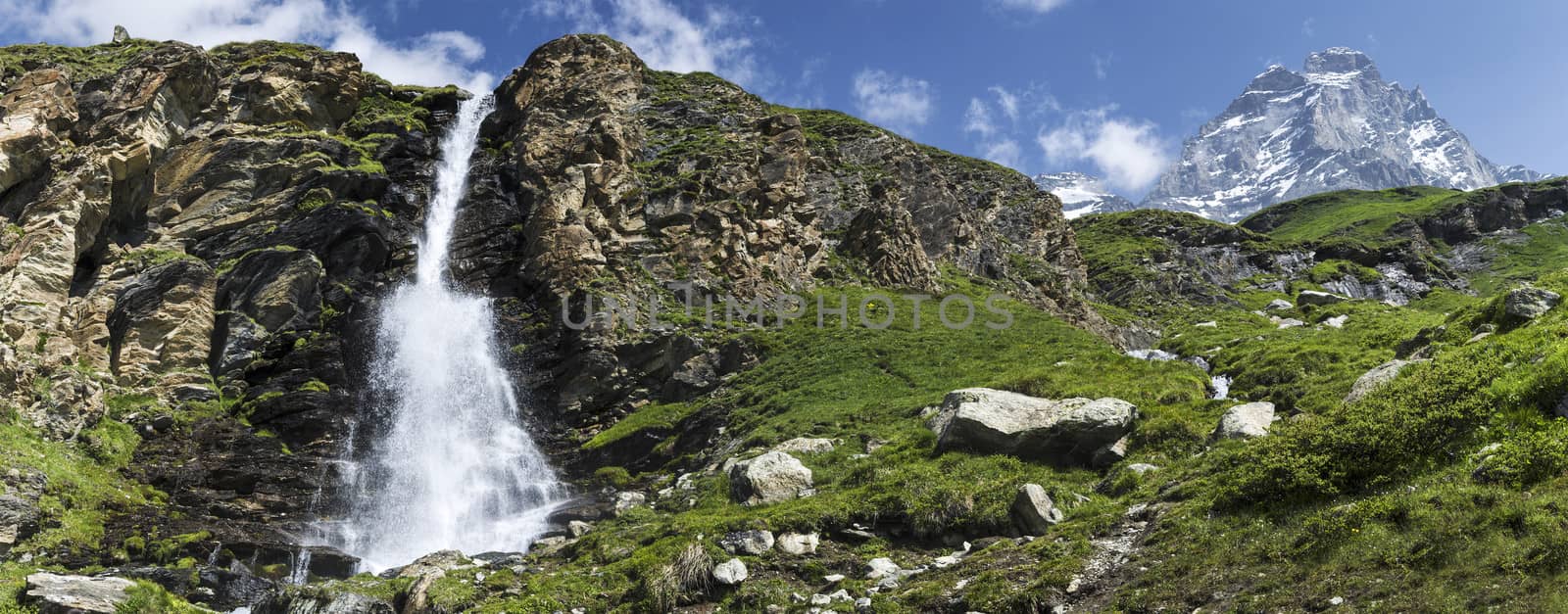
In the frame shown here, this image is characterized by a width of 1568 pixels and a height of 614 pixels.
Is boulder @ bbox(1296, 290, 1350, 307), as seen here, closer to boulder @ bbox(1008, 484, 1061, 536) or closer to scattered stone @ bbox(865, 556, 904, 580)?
boulder @ bbox(1008, 484, 1061, 536)

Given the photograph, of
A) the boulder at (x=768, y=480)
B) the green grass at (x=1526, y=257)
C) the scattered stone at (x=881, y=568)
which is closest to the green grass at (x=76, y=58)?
the boulder at (x=768, y=480)

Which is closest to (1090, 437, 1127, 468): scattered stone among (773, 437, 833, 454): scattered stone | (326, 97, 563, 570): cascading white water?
(773, 437, 833, 454): scattered stone

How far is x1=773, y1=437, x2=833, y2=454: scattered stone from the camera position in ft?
110

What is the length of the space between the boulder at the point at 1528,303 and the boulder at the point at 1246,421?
6.45m

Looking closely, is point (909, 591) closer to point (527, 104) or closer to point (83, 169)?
point (83, 169)

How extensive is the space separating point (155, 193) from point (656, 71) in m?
45.5

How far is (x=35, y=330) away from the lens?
42.3 metres

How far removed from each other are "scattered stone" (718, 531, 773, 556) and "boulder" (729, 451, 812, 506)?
165 inches

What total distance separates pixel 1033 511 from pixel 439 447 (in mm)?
32600

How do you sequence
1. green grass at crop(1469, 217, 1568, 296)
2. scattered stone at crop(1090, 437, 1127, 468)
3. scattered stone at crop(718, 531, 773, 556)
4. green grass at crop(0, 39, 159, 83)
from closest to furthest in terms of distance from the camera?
scattered stone at crop(718, 531, 773, 556) < scattered stone at crop(1090, 437, 1127, 468) < green grass at crop(0, 39, 159, 83) < green grass at crop(1469, 217, 1568, 296)

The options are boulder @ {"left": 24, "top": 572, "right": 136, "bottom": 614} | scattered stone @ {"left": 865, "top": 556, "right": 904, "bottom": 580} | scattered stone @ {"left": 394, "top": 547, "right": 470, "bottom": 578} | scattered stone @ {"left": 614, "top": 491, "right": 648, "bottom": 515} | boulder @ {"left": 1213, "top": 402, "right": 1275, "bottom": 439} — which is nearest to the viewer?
scattered stone @ {"left": 865, "top": 556, "right": 904, "bottom": 580}

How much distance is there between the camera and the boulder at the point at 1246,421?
24.7 metres

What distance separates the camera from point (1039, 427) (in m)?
28.2

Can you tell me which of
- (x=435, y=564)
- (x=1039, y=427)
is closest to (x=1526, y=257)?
(x=1039, y=427)
